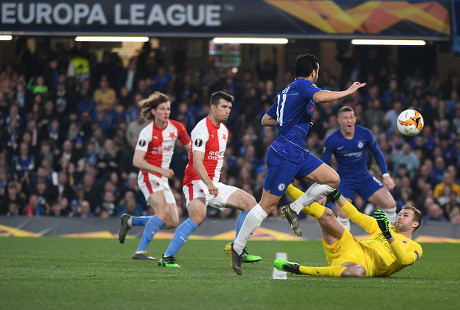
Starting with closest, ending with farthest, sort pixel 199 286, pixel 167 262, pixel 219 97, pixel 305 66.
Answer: pixel 199 286, pixel 305 66, pixel 167 262, pixel 219 97

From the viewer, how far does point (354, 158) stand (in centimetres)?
1175

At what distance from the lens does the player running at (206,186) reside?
372 inches

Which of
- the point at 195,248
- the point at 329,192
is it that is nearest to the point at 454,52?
the point at 195,248

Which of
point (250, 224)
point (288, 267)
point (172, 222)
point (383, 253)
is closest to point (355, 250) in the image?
point (383, 253)

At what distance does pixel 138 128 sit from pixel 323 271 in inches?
413

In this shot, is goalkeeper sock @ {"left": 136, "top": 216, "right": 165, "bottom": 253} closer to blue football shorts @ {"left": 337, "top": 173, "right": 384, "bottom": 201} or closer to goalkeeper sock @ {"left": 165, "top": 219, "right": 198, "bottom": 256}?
goalkeeper sock @ {"left": 165, "top": 219, "right": 198, "bottom": 256}

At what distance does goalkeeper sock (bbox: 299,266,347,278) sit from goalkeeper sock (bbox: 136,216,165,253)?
10.3ft

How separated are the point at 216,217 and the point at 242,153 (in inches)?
74.1

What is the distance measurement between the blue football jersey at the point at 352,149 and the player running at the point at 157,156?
224 centimetres

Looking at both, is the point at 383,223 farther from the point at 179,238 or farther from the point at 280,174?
the point at 179,238

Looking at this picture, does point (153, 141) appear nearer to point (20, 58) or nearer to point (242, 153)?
point (242, 153)

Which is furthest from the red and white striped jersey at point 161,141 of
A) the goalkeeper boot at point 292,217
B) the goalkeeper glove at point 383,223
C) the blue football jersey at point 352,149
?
the goalkeeper glove at point 383,223

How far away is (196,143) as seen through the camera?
9.39m

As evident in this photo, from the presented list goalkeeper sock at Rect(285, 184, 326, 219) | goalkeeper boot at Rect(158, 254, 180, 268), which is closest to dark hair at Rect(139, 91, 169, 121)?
goalkeeper boot at Rect(158, 254, 180, 268)
